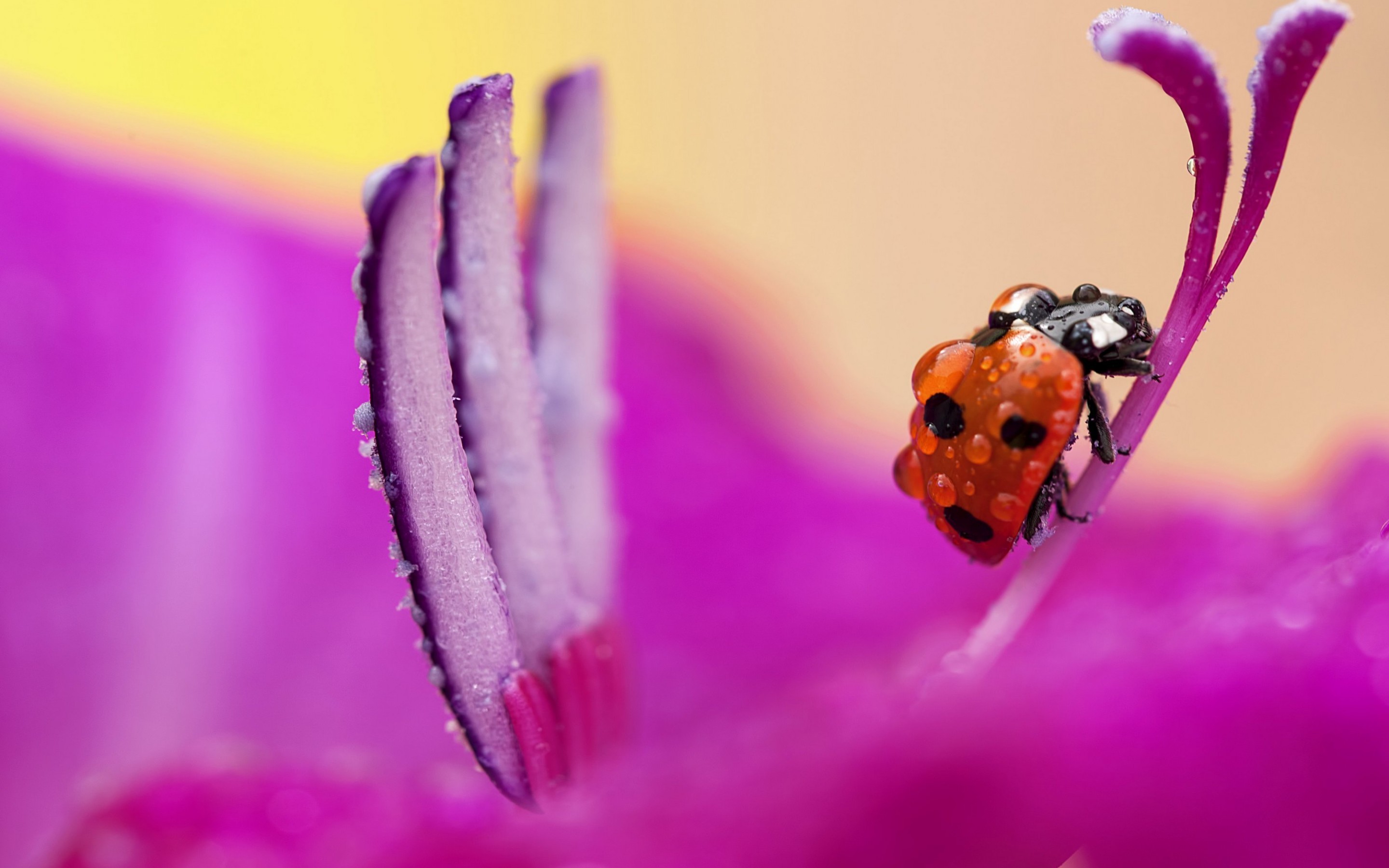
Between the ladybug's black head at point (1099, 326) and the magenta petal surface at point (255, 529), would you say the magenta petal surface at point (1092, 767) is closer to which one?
the ladybug's black head at point (1099, 326)

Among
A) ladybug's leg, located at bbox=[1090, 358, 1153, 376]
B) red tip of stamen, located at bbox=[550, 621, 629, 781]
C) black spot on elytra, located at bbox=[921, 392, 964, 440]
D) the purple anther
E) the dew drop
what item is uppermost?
the purple anther

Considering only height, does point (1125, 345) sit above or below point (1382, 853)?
above

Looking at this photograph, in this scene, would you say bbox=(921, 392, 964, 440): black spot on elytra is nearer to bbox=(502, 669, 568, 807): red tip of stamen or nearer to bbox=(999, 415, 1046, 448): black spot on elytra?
bbox=(999, 415, 1046, 448): black spot on elytra

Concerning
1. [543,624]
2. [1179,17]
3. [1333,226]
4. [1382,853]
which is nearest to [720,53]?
[1179,17]

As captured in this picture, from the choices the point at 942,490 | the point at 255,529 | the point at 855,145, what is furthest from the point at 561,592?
the point at 855,145

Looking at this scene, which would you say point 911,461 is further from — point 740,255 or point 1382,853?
point 740,255

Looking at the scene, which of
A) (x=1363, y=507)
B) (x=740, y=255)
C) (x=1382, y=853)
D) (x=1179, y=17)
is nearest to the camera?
(x=1382, y=853)

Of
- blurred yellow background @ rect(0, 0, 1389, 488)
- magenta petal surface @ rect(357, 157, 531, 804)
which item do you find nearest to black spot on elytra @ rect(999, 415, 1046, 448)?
magenta petal surface @ rect(357, 157, 531, 804)
